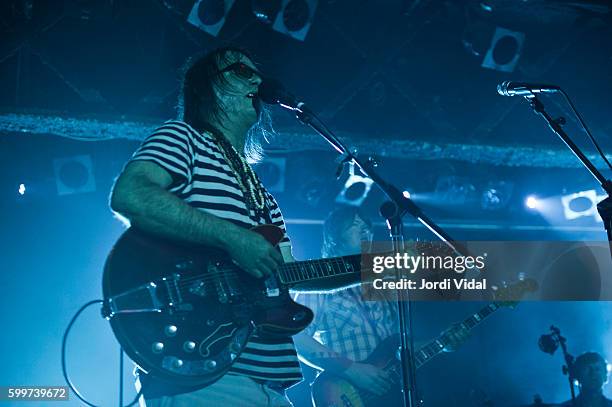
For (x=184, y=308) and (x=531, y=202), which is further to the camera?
(x=531, y=202)

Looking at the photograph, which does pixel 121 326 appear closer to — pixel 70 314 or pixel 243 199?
pixel 243 199

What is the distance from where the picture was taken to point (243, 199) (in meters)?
2.67

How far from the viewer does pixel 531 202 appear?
7098 millimetres

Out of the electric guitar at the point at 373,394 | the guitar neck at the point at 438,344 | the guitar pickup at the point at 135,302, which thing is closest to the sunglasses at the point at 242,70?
the guitar pickup at the point at 135,302

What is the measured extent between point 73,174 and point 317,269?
378 cm

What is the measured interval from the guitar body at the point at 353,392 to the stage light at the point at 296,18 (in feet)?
8.90

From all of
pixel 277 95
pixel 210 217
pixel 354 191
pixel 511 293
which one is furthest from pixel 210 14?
pixel 511 293

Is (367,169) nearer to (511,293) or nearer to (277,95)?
(277,95)

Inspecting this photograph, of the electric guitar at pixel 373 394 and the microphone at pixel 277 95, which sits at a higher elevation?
the microphone at pixel 277 95

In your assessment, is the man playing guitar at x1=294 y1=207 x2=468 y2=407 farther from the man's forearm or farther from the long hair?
the man's forearm

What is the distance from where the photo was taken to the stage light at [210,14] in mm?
4883

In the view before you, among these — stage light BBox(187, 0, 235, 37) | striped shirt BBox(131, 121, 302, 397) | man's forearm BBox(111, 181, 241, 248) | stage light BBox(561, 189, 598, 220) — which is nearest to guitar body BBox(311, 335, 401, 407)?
striped shirt BBox(131, 121, 302, 397)

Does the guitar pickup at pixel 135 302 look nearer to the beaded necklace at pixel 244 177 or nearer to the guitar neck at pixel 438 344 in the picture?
the beaded necklace at pixel 244 177

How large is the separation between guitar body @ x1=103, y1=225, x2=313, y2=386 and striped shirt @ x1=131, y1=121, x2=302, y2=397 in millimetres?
82
